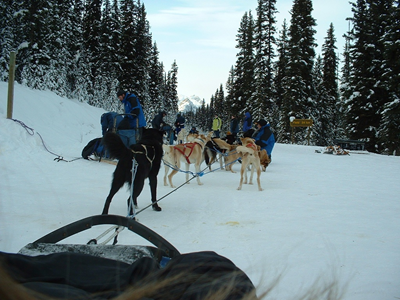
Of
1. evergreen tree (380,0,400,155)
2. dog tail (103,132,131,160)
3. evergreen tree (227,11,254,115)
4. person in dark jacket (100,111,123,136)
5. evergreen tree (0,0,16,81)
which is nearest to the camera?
dog tail (103,132,131,160)

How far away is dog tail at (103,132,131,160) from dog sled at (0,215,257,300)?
2.54m

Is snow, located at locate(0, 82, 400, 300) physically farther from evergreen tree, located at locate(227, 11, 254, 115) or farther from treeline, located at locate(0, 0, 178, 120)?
evergreen tree, located at locate(227, 11, 254, 115)

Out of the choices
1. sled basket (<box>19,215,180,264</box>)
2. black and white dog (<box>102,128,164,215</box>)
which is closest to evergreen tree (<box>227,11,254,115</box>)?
black and white dog (<box>102,128,164,215</box>)

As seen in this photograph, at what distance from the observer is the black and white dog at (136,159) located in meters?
4.09

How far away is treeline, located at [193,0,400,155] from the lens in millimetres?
19814

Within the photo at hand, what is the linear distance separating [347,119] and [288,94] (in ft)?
22.0

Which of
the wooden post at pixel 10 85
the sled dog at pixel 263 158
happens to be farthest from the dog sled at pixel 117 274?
the wooden post at pixel 10 85

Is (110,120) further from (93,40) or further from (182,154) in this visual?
(93,40)

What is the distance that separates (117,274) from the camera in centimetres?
86

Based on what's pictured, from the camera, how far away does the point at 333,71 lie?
33281mm

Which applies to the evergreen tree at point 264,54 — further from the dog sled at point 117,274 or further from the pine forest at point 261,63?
the dog sled at point 117,274

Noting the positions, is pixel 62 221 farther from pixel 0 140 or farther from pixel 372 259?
pixel 0 140

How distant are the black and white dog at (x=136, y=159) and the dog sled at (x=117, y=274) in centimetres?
256

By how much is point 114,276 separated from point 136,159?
11.5 ft
